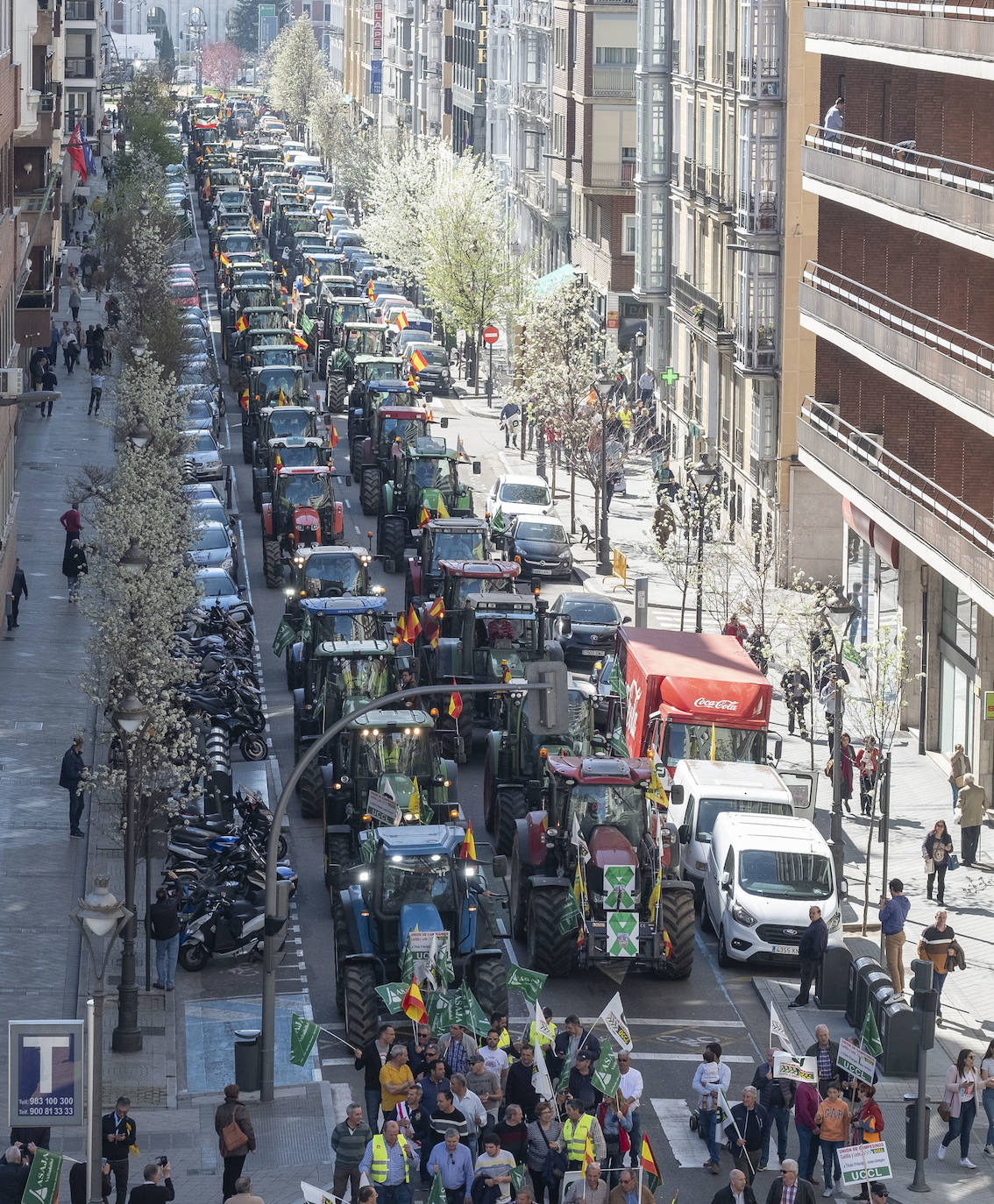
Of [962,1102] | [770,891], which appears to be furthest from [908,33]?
[962,1102]

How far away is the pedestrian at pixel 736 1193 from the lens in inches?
856

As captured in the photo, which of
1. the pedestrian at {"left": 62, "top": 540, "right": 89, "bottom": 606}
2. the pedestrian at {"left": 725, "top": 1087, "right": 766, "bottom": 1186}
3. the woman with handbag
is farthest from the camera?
the pedestrian at {"left": 62, "top": 540, "right": 89, "bottom": 606}

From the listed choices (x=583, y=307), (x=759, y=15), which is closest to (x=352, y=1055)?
(x=759, y=15)

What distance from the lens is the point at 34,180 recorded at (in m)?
71.6

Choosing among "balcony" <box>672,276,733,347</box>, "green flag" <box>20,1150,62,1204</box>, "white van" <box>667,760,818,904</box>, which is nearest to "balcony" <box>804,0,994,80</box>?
"white van" <box>667,760,818,904</box>

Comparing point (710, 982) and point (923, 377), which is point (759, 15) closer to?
point (923, 377)

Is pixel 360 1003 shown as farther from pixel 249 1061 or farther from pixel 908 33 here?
pixel 908 33

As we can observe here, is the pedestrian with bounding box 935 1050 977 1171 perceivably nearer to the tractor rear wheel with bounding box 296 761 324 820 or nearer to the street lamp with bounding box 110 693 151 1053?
the street lamp with bounding box 110 693 151 1053

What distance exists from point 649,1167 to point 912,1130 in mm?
4159

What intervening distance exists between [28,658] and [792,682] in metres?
16.2

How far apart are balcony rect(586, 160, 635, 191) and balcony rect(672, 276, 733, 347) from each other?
15.0 metres

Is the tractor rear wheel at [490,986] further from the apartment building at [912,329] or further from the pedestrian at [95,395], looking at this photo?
the pedestrian at [95,395]

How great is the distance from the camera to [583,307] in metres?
77.8

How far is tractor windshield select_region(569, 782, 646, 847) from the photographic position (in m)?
31.5
